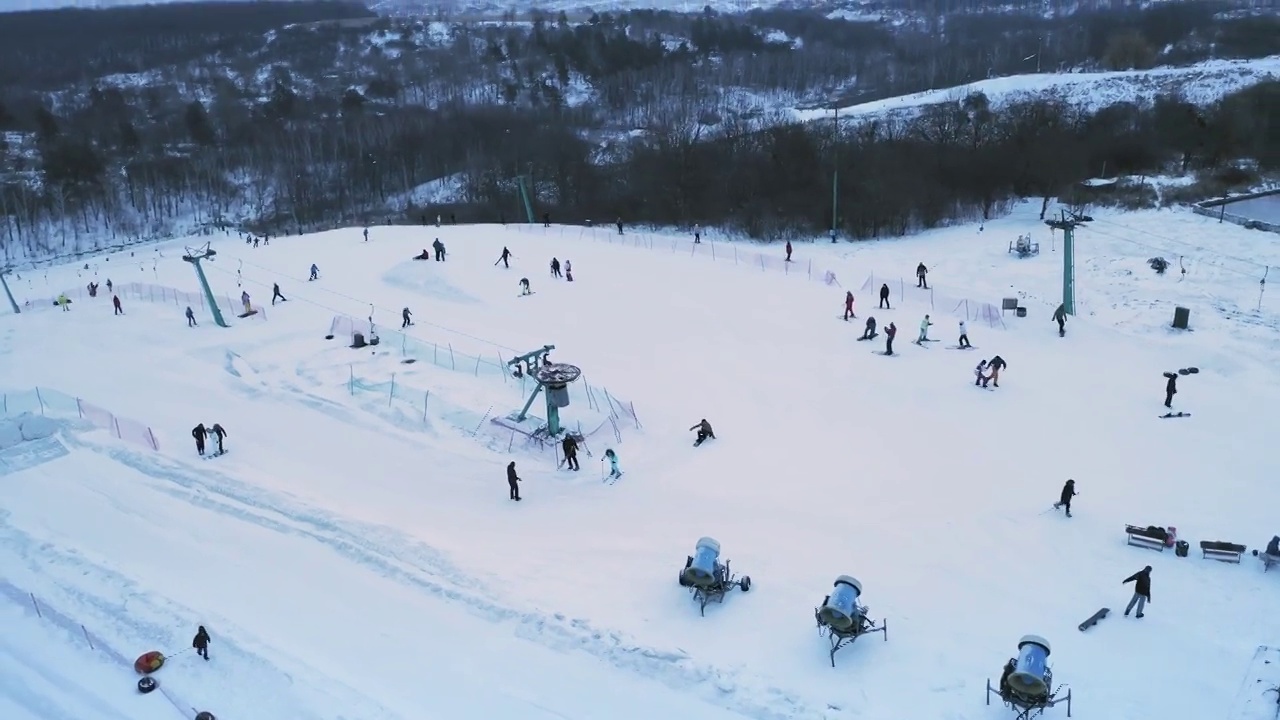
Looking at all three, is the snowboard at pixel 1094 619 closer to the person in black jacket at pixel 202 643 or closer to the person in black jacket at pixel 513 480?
the person in black jacket at pixel 513 480

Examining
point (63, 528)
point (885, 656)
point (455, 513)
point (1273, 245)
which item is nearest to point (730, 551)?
point (885, 656)

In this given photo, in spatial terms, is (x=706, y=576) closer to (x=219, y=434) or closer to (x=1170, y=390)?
(x=219, y=434)

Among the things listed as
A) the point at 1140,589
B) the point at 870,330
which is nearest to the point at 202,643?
the point at 1140,589

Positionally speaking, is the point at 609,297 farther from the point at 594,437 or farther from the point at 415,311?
the point at 594,437

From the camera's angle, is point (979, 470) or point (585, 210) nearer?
point (979, 470)

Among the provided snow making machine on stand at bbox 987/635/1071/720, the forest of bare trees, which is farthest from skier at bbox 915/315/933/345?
the forest of bare trees

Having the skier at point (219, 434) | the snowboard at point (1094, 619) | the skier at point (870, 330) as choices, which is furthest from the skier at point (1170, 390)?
the skier at point (219, 434)
